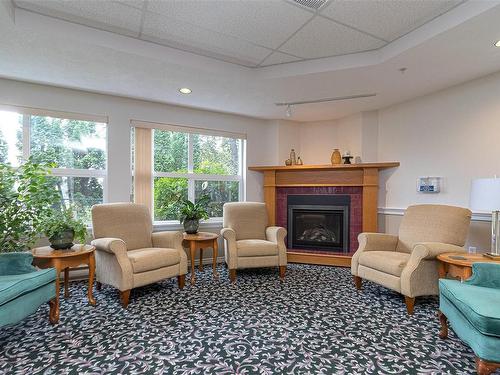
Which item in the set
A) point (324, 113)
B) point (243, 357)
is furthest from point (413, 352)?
point (324, 113)

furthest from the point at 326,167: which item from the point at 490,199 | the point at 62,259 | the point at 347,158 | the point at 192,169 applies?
the point at 62,259

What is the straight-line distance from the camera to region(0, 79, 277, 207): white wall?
3377 millimetres

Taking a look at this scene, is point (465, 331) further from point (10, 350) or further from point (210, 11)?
point (10, 350)

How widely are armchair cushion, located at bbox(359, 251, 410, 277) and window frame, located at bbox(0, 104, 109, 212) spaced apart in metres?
3.34

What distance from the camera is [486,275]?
207cm

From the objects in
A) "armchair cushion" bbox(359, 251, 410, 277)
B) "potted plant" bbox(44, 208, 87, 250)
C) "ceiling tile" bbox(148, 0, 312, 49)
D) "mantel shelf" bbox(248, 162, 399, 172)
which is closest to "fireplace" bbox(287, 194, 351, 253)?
"mantel shelf" bbox(248, 162, 399, 172)

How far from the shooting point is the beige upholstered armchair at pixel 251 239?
3.55m

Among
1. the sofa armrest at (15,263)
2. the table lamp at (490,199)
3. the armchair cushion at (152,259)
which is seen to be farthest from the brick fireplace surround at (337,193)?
the sofa armrest at (15,263)

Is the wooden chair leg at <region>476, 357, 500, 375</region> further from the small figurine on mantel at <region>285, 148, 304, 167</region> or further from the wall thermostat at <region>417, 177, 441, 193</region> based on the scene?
the small figurine on mantel at <region>285, 148, 304, 167</region>

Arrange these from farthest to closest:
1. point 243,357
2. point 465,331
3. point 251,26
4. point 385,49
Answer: point 385,49 → point 251,26 → point 243,357 → point 465,331

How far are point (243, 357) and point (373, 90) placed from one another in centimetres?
326

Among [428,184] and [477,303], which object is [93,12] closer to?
[477,303]

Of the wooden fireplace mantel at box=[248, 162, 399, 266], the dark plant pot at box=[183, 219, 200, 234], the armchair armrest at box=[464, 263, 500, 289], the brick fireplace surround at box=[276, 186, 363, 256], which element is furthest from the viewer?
the brick fireplace surround at box=[276, 186, 363, 256]

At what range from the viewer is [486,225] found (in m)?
3.09
